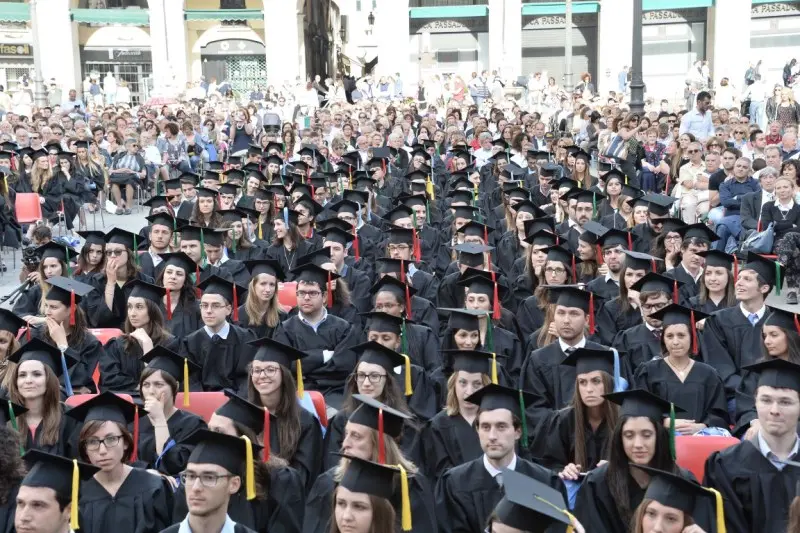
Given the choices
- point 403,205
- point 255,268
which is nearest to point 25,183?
point 403,205

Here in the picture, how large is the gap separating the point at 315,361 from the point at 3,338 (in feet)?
7.24

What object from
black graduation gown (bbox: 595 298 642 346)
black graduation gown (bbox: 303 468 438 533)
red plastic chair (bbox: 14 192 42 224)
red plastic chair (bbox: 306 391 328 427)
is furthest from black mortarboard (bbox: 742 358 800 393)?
red plastic chair (bbox: 14 192 42 224)

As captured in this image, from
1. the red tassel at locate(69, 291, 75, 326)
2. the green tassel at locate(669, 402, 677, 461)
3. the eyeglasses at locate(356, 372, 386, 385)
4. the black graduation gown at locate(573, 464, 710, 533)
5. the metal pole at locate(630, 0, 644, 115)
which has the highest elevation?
the metal pole at locate(630, 0, 644, 115)

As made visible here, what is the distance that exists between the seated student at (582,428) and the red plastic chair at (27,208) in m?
10.1

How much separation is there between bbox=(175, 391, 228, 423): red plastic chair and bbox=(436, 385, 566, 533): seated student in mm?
1913

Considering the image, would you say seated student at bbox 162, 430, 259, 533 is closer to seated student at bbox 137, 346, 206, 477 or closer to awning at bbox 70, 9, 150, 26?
seated student at bbox 137, 346, 206, 477

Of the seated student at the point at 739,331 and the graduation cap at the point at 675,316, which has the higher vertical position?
the graduation cap at the point at 675,316

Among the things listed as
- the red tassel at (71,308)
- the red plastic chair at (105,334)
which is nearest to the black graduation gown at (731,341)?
the red plastic chair at (105,334)

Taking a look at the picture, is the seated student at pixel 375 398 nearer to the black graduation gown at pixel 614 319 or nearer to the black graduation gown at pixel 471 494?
the black graduation gown at pixel 471 494

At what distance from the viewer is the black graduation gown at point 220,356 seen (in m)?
8.66

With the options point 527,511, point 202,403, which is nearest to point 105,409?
point 202,403

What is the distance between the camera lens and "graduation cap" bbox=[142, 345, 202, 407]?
7.07m

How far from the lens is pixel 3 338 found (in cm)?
771

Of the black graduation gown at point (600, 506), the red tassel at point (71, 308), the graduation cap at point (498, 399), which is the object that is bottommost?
the black graduation gown at point (600, 506)
